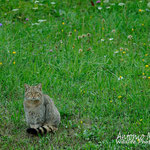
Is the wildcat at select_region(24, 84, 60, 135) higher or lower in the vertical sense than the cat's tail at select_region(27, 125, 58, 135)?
higher

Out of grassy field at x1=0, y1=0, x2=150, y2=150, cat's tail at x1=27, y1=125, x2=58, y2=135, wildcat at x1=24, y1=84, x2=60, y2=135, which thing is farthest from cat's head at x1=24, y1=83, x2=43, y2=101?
grassy field at x1=0, y1=0, x2=150, y2=150

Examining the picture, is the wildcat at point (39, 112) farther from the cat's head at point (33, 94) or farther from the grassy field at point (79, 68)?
the grassy field at point (79, 68)

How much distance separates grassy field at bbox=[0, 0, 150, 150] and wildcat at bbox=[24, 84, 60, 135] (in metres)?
0.13

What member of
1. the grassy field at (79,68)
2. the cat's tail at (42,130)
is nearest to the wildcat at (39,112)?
the cat's tail at (42,130)

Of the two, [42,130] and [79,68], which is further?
[79,68]

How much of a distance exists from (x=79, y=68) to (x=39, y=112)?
60.9 inches

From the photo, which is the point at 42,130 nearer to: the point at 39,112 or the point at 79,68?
the point at 39,112

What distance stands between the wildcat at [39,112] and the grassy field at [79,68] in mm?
128

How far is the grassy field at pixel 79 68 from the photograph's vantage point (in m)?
4.04

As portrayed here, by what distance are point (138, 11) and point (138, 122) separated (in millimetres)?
3720

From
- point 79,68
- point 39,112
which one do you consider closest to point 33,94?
point 39,112

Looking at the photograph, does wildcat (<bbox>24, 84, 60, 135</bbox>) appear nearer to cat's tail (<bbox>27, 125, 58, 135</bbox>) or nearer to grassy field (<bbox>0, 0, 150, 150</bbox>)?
→ cat's tail (<bbox>27, 125, 58, 135</bbox>)

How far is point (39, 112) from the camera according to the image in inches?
157

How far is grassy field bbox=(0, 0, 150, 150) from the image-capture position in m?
4.04
